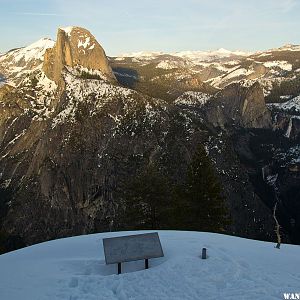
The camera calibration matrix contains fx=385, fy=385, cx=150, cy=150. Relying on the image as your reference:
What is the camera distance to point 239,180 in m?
88.2

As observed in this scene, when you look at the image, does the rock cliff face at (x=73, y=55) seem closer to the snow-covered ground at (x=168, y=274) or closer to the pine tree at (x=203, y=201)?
the pine tree at (x=203, y=201)

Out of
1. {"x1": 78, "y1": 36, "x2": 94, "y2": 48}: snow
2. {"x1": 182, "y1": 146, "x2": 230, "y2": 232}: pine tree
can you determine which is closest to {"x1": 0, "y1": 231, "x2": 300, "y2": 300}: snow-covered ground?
{"x1": 182, "y1": 146, "x2": 230, "y2": 232}: pine tree

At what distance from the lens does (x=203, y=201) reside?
101ft

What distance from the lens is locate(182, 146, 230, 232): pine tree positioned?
1188 inches

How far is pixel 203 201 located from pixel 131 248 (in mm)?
16980

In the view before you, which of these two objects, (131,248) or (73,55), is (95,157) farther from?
(131,248)

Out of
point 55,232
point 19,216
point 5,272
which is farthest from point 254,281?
point 19,216

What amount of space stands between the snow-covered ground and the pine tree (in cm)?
1243

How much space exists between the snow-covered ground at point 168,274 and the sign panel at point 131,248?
507 millimetres

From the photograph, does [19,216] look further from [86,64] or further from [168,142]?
[86,64]

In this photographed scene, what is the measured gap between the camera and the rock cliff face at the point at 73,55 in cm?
13488

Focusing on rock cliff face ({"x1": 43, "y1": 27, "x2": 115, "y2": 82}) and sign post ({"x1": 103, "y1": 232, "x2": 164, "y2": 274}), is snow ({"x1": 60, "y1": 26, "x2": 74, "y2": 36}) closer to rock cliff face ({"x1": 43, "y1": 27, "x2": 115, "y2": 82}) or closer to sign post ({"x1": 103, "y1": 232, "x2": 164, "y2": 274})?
rock cliff face ({"x1": 43, "y1": 27, "x2": 115, "y2": 82})

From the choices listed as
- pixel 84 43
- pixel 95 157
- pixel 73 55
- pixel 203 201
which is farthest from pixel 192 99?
pixel 203 201

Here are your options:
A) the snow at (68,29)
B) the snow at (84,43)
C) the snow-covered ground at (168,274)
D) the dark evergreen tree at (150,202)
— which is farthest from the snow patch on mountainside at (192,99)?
the snow-covered ground at (168,274)
